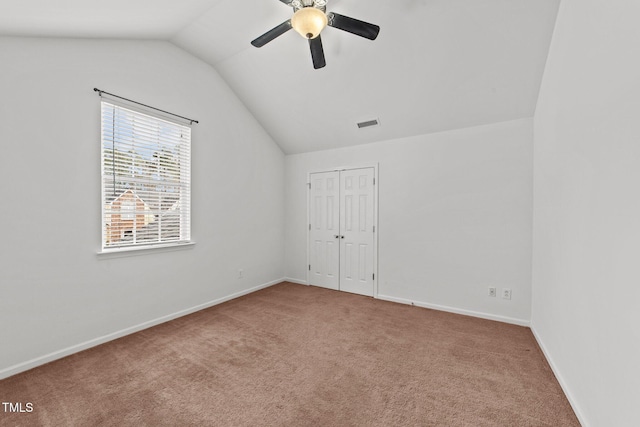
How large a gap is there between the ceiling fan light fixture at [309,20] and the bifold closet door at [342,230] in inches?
94.5

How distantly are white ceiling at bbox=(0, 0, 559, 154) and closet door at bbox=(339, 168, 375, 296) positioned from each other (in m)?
0.68

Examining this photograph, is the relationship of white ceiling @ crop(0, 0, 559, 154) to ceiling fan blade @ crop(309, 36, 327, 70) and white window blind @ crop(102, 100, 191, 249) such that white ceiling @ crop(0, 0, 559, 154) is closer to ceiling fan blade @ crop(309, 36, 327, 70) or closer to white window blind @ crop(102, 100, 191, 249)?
ceiling fan blade @ crop(309, 36, 327, 70)


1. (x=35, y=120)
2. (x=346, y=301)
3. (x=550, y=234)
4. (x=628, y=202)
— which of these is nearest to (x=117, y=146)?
(x=35, y=120)

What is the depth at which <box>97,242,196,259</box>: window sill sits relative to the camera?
8.64 feet

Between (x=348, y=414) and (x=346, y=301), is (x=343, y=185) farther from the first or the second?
(x=348, y=414)

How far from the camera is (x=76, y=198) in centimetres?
243

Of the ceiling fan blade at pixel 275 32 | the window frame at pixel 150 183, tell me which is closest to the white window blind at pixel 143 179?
the window frame at pixel 150 183

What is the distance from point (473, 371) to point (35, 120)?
4.20 meters

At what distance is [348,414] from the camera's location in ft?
5.59

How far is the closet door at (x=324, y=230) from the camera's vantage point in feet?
14.7

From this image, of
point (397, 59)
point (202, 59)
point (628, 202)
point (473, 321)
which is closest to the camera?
point (628, 202)

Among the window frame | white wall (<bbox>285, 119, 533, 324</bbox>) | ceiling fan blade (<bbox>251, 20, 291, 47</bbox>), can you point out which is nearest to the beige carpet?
white wall (<bbox>285, 119, 533, 324</bbox>)

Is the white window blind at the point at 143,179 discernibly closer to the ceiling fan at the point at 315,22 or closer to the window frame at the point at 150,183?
the window frame at the point at 150,183

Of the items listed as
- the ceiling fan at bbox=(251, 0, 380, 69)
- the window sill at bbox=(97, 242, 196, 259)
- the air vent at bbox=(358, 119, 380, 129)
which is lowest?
the window sill at bbox=(97, 242, 196, 259)
